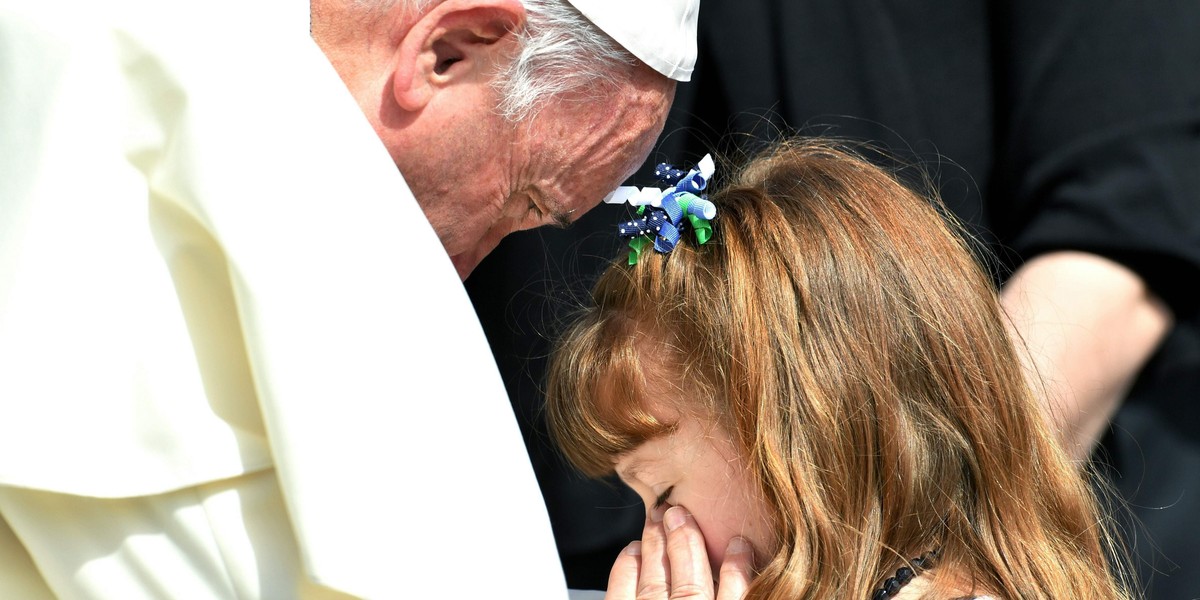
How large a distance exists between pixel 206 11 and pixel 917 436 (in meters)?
1.16

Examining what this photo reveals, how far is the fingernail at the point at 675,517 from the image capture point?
5.85 feet

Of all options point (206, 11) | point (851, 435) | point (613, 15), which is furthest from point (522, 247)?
point (206, 11)

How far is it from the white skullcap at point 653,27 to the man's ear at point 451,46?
5.4 inches

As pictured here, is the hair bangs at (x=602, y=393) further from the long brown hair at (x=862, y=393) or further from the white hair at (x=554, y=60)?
the white hair at (x=554, y=60)

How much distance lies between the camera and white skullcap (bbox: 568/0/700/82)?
174 centimetres

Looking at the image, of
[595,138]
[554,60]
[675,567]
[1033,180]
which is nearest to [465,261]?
[595,138]

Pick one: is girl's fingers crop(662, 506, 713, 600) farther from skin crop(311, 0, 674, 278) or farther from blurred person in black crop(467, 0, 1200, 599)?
blurred person in black crop(467, 0, 1200, 599)

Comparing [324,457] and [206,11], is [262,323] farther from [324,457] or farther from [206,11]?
[206,11]

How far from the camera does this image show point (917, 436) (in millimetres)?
1671

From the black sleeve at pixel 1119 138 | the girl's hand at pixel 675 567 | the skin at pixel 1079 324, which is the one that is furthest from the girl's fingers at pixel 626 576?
the black sleeve at pixel 1119 138

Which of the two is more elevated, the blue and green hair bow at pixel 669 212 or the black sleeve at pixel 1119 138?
the blue and green hair bow at pixel 669 212

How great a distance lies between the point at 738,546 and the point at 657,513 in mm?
186

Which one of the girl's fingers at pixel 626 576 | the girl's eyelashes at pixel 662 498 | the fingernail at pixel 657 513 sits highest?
the girl's eyelashes at pixel 662 498

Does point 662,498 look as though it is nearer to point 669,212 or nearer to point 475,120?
point 669,212
